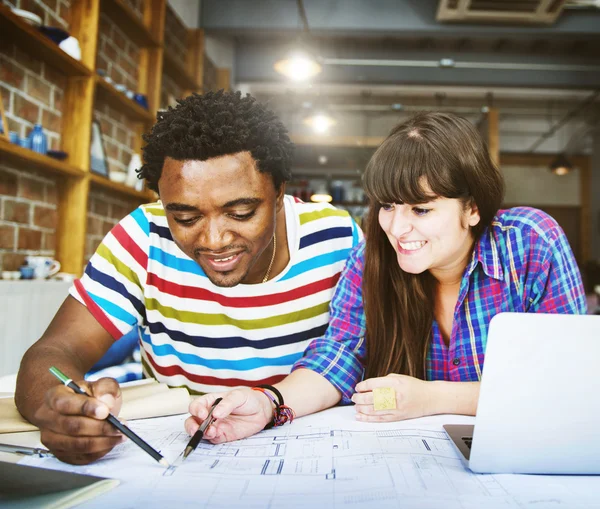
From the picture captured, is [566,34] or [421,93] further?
[421,93]

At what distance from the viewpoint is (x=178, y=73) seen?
4.43 meters

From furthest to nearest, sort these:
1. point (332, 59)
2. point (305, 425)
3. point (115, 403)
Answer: point (332, 59)
point (305, 425)
point (115, 403)

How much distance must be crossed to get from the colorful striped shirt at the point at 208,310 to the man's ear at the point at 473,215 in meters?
0.42

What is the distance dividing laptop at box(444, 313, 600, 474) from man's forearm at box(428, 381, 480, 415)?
322mm

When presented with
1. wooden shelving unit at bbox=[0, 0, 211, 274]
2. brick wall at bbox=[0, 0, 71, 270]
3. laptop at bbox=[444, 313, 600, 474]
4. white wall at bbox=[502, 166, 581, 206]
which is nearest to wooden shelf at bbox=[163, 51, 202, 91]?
wooden shelving unit at bbox=[0, 0, 211, 274]

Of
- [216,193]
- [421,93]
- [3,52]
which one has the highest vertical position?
[421,93]

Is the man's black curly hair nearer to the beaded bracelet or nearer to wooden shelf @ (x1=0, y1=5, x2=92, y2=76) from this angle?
the beaded bracelet

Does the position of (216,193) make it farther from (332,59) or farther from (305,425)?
(332,59)

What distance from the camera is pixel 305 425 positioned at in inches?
39.1

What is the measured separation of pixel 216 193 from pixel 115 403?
49cm

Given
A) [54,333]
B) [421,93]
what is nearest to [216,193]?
[54,333]

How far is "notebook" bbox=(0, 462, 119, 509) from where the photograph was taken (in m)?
0.59

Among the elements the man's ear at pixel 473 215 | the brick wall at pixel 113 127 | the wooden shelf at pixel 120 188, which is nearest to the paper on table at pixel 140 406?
the man's ear at pixel 473 215

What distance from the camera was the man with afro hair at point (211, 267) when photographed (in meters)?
1.19
